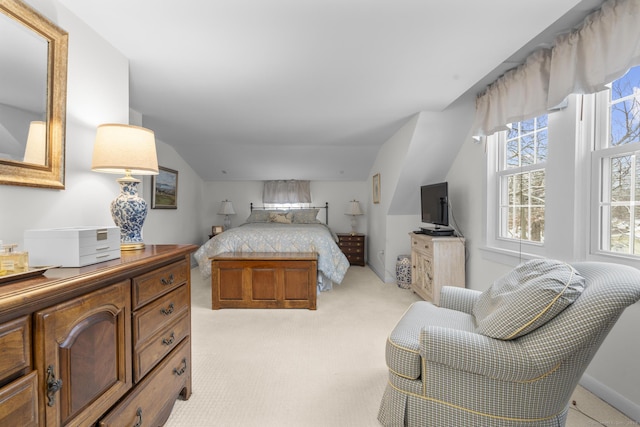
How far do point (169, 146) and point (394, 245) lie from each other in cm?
398

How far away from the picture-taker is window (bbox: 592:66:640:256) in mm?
1810

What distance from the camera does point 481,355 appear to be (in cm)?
131

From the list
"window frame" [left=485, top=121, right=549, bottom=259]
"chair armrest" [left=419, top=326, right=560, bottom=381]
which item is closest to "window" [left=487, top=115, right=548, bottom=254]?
"window frame" [left=485, top=121, right=549, bottom=259]

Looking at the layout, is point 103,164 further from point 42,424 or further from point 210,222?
point 210,222

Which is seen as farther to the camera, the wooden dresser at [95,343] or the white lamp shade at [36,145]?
the white lamp shade at [36,145]

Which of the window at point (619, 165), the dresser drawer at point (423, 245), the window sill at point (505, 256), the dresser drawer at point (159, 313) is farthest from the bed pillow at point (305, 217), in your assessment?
the window at point (619, 165)

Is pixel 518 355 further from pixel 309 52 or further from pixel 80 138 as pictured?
pixel 80 138

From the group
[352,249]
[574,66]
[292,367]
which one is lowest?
[292,367]

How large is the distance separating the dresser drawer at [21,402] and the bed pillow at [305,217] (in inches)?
206

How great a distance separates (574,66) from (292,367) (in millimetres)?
2779

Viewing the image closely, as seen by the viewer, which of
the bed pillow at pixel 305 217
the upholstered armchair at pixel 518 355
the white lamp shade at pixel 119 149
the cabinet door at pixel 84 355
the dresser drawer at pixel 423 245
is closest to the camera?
the cabinet door at pixel 84 355

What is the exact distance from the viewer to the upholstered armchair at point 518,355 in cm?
120

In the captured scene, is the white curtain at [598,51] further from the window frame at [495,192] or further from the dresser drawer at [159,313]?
the dresser drawer at [159,313]

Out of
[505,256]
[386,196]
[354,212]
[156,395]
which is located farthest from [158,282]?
[354,212]
